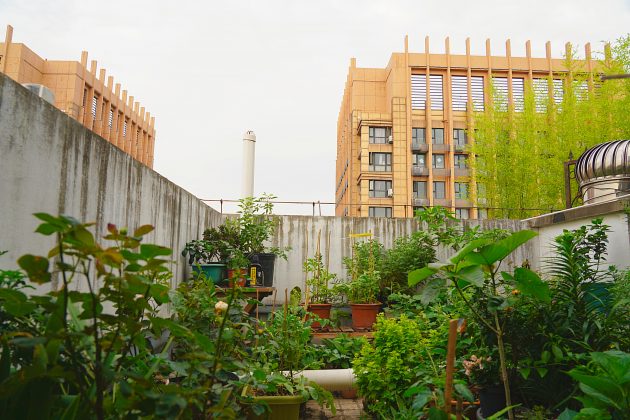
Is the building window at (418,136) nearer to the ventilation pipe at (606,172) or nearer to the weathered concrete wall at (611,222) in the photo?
the ventilation pipe at (606,172)

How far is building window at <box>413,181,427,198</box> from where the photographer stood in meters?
23.4

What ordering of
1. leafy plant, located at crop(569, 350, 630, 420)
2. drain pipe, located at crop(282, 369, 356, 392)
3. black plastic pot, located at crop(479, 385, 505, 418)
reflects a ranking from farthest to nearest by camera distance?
drain pipe, located at crop(282, 369, 356, 392), black plastic pot, located at crop(479, 385, 505, 418), leafy plant, located at crop(569, 350, 630, 420)

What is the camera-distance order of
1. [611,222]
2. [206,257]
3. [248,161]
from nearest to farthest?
[611,222], [206,257], [248,161]

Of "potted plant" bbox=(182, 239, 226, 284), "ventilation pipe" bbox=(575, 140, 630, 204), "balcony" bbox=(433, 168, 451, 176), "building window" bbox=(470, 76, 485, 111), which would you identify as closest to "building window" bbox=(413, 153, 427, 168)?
"balcony" bbox=(433, 168, 451, 176)

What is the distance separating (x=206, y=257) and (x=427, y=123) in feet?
66.8

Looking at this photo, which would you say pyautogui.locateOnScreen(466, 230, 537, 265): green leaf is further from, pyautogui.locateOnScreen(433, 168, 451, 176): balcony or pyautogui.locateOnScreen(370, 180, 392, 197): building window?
pyautogui.locateOnScreen(433, 168, 451, 176): balcony

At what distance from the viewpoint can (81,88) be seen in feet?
69.4

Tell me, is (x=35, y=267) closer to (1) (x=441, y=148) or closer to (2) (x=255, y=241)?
(2) (x=255, y=241)

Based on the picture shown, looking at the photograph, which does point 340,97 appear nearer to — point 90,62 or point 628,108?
point 90,62

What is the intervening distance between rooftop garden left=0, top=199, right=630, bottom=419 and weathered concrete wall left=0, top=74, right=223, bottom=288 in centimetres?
24

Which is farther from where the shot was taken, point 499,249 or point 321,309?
point 321,309

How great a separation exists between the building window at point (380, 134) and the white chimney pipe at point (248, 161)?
1461cm

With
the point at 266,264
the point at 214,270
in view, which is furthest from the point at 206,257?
the point at 266,264

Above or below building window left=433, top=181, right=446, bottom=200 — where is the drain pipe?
below
